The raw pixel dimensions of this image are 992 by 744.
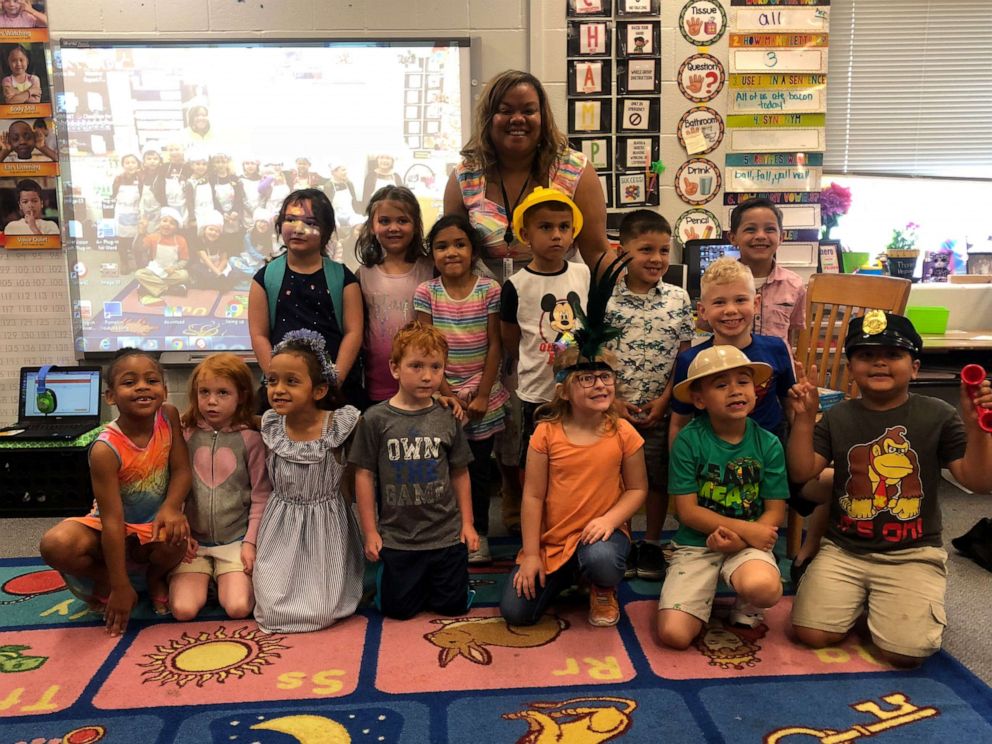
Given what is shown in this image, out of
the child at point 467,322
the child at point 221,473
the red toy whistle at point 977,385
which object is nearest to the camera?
the red toy whistle at point 977,385

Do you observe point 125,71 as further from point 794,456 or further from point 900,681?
point 900,681

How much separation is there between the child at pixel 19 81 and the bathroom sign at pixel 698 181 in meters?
2.77

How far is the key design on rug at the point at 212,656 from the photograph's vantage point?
5.91 ft

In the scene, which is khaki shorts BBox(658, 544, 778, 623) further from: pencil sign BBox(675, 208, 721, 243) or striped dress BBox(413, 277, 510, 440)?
pencil sign BBox(675, 208, 721, 243)

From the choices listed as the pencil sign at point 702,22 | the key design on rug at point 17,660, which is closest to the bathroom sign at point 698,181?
the pencil sign at point 702,22

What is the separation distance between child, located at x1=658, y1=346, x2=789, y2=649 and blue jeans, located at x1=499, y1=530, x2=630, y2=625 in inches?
5.9

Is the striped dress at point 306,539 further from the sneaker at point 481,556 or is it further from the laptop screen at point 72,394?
the laptop screen at point 72,394

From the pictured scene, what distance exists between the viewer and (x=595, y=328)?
6.79ft

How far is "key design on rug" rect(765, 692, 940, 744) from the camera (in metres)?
1.55

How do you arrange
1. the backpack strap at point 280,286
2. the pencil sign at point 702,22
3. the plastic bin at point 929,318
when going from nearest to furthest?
the backpack strap at point 280,286 < the pencil sign at point 702,22 < the plastic bin at point 929,318

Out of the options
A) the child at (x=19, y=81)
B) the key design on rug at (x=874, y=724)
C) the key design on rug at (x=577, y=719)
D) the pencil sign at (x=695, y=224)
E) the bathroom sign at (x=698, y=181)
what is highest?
the child at (x=19, y=81)

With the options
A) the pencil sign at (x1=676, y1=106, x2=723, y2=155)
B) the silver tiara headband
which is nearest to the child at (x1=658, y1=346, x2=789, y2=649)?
the silver tiara headband

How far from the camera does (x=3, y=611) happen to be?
2.19 m

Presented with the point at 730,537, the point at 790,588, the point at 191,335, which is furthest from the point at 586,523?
Answer: the point at 191,335
